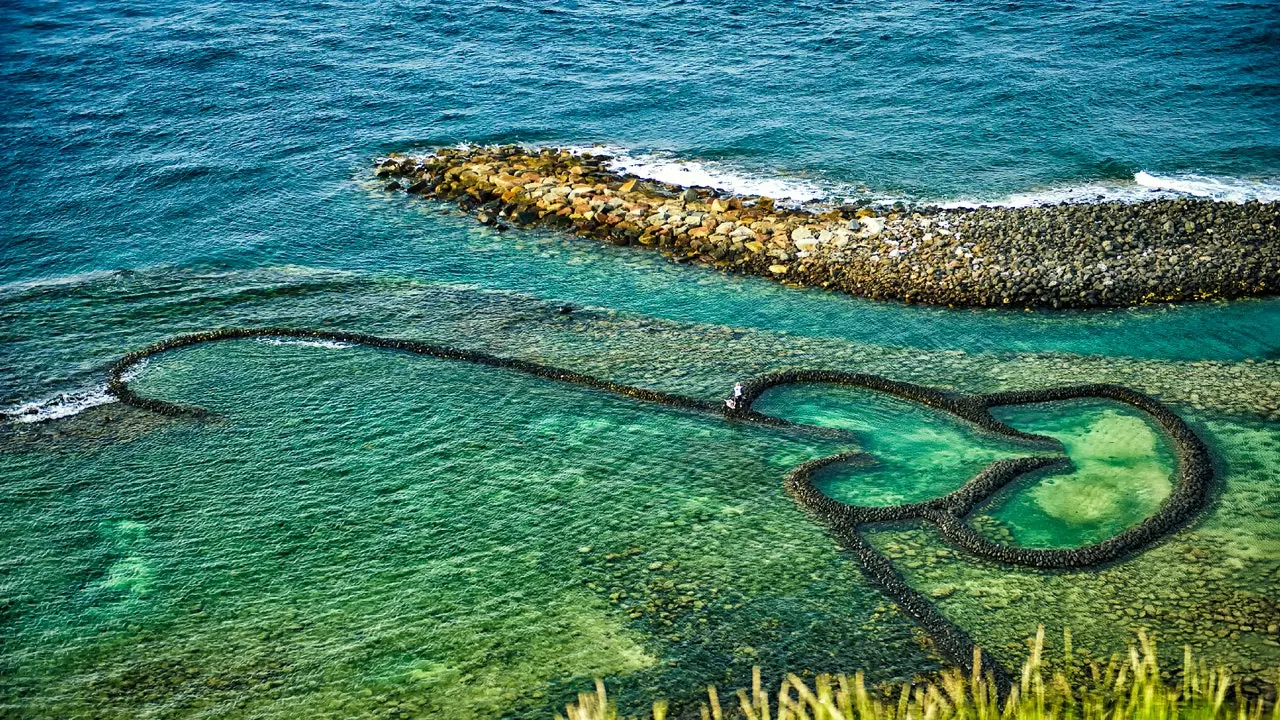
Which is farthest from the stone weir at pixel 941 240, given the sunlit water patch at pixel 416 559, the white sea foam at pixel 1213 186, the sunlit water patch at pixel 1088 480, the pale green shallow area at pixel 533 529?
the sunlit water patch at pixel 416 559

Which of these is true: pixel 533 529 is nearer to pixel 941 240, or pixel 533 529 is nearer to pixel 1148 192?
pixel 941 240

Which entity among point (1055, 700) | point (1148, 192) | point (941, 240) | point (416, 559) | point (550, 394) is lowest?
point (416, 559)

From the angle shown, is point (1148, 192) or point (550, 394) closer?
point (550, 394)

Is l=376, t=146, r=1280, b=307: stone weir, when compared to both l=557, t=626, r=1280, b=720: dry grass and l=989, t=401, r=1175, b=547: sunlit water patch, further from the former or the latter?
l=557, t=626, r=1280, b=720: dry grass

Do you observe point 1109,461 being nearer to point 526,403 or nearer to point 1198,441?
point 1198,441

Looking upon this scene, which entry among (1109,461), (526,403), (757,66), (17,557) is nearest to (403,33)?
(757,66)

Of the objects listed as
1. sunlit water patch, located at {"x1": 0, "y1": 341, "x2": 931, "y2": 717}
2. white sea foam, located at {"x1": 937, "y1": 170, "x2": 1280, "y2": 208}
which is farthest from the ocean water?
white sea foam, located at {"x1": 937, "y1": 170, "x2": 1280, "y2": 208}

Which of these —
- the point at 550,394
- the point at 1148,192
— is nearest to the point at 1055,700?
the point at 550,394
